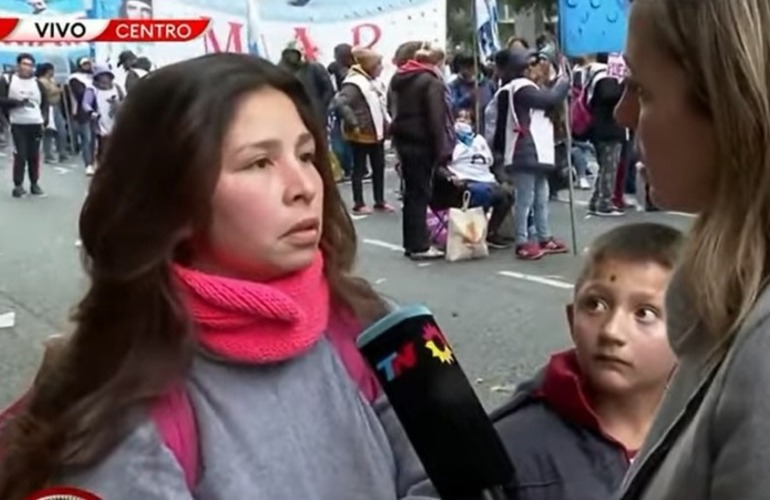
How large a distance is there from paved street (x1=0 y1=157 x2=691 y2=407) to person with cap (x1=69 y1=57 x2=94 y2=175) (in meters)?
6.72

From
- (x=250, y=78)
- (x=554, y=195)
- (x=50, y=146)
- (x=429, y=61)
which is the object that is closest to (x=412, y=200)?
(x=429, y=61)

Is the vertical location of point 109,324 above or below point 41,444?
above

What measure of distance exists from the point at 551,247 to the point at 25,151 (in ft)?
28.1

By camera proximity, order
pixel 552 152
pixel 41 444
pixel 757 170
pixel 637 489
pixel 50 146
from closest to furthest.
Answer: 1. pixel 757 170
2. pixel 637 489
3. pixel 41 444
4. pixel 552 152
5. pixel 50 146

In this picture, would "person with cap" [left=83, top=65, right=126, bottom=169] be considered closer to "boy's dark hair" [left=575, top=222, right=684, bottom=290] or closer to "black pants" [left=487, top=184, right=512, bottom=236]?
"black pants" [left=487, top=184, right=512, bottom=236]

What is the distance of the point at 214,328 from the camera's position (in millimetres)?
1826

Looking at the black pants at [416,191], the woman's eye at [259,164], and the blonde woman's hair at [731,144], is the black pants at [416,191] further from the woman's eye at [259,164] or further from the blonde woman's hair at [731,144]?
the blonde woman's hair at [731,144]

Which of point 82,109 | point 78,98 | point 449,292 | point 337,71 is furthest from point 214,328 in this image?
point 78,98

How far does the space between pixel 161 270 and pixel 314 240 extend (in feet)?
0.67

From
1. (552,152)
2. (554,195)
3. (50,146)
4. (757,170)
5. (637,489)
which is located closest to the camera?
(757,170)

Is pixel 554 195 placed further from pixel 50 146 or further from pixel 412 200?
pixel 50 146

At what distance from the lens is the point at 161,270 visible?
1.86m

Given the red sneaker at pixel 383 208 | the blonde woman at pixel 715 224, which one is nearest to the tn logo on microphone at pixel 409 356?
the blonde woman at pixel 715 224

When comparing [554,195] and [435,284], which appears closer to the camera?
[435,284]
